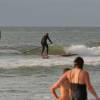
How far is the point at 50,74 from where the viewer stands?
737 inches

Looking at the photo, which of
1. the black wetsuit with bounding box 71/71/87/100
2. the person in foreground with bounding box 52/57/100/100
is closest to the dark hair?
the person in foreground with bounding box 52/57/100/100

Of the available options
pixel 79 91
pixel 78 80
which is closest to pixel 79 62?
pixel 78 80

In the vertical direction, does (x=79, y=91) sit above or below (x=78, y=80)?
below

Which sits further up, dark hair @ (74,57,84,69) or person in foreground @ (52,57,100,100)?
dark hair @ (74,57,84,69)

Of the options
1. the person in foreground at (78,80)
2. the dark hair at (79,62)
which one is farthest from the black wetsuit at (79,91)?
the dark hair at (79,62)

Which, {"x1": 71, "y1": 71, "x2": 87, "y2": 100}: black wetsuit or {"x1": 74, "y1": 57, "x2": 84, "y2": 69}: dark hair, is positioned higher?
{"x1": 74, "y1": 57, "x2": 84, "y2": 69}: dark hair

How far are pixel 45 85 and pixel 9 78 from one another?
2.51 meters

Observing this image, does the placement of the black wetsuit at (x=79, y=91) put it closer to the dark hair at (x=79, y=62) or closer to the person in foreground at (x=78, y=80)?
the person in foreground at (x=78, y=80)

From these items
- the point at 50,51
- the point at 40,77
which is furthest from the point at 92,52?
the point at 40,77

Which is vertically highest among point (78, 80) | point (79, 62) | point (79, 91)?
point (79, 62)

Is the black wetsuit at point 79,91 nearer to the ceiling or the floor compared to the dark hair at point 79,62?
nearer to the floor

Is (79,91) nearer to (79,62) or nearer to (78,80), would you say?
(78,80)

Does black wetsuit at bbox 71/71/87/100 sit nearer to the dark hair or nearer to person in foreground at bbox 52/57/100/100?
person in foreground at bbox 52/57/100/100

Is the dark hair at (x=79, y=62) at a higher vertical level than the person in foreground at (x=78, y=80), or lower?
higher
